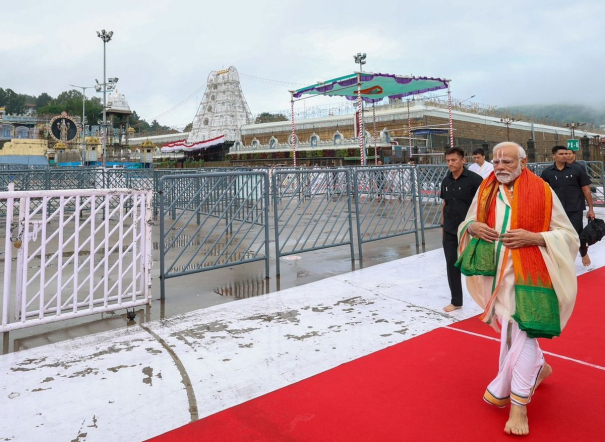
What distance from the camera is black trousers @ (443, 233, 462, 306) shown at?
14.2ft

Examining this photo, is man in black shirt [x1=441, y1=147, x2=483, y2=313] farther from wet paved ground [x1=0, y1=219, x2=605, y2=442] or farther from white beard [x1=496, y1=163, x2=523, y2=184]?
white beard [x1=496, y1=163, x2=523, y2=184]

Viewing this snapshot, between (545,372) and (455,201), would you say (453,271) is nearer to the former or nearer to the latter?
(455,201)

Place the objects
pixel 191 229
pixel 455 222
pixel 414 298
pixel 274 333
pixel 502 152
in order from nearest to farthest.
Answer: pixel 502 152 → pixel 274 333 → pixel 455 222 → pixel 414 298 → pixel 191 229

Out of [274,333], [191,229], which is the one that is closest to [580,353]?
[274,333]

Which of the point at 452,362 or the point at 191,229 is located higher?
the point at 191,229

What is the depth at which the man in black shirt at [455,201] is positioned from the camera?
4242mm

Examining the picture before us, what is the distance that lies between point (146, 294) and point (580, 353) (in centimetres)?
385

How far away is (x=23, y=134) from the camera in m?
76.3

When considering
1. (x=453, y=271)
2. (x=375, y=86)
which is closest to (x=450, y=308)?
(x=453, y=271)

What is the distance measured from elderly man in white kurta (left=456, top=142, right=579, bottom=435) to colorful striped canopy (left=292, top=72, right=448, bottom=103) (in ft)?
57.5

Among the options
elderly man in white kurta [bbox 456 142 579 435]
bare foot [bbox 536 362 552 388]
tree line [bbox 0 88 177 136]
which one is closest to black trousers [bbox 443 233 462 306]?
bare foot [bbox 536 362 552 388]

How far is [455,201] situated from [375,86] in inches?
754

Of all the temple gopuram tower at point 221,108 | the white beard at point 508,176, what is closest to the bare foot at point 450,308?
the white beard at point 508,176

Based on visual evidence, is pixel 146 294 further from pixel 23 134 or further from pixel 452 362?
pixel 23 134
